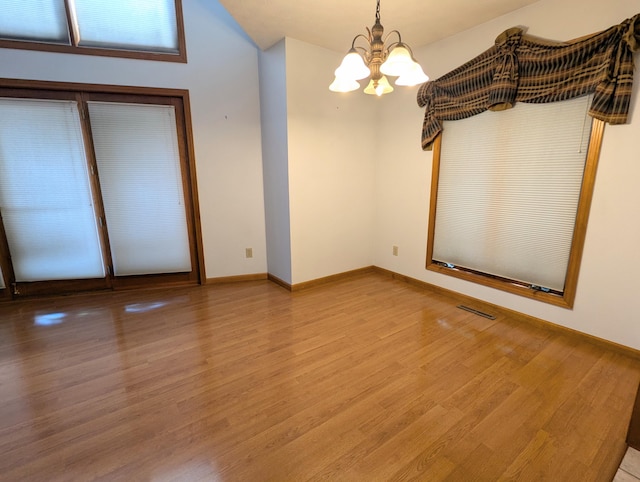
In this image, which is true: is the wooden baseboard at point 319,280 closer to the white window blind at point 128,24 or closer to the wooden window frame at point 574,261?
the wooden window frame at point 574,261

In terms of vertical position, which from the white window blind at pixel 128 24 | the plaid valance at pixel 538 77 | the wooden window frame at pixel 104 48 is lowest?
the plaid valance at pixel 538 77

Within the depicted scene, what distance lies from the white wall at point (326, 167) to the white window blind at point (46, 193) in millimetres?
2296

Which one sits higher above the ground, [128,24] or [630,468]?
[128,24]

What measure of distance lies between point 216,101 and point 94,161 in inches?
57.9

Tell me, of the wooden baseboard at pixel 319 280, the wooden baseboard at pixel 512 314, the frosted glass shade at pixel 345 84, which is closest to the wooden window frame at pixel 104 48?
the frosted glass shade at pixel 345 84

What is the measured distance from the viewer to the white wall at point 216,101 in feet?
9.84

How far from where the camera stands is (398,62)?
5.03 feet

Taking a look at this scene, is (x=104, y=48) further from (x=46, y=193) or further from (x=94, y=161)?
(x=46, y=193)

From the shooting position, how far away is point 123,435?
5.16 ft

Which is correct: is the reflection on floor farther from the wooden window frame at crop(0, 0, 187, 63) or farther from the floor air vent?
the wooden window frame at crop(0, 0, 187, 63)

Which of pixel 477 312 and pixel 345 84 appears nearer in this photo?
pixel 345 84

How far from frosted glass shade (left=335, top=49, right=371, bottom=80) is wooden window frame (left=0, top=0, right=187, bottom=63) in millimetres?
2440

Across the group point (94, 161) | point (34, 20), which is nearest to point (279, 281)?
point (94, 161)

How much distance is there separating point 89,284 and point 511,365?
428cm
